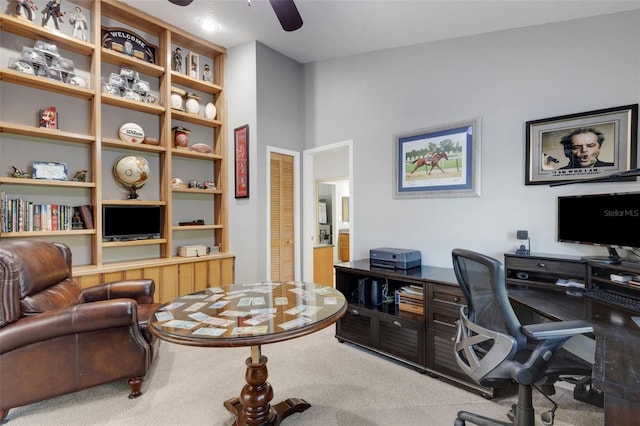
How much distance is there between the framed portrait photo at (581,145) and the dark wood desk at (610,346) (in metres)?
0.97

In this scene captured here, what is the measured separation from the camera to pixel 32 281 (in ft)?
7.00

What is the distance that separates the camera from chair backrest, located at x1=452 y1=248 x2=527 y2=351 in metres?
1.50

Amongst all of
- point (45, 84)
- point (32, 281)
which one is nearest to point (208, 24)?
point (45, 84)

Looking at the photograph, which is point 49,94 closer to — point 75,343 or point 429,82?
point 75,343

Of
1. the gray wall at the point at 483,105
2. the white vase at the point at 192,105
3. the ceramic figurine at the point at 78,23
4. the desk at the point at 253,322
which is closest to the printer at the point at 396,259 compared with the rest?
the gray wall at the point at 483,105

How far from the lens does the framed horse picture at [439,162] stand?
2947 mm

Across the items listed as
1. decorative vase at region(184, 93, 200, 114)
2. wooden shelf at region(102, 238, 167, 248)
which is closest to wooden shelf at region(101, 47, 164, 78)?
decorative vase at region(184, 93, 200, 114)

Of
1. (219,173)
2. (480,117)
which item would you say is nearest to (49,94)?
(219,173)

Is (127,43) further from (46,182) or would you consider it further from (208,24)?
(46,182)

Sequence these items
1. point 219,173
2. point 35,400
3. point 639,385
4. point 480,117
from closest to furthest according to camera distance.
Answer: point 639,385 < point 35,400 < point 480,117 < point 219,173

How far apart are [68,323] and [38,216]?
1.60 m

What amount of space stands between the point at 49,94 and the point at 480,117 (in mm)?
4191

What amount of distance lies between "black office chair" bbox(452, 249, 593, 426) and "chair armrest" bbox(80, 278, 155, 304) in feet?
8.46

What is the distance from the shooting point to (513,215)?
2.72 meters
